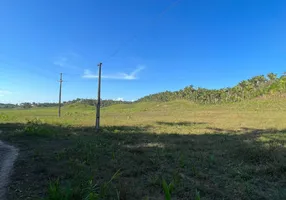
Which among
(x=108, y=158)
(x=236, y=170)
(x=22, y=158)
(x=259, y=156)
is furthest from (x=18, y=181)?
(x=259, y=156)

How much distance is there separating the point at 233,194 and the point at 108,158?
5.95 meters

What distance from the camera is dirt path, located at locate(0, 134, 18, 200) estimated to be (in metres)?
6.13

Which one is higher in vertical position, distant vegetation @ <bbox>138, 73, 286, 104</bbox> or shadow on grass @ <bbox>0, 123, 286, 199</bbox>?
distant vegetation @ <bbox>138, 73, 286, 104</bbox>

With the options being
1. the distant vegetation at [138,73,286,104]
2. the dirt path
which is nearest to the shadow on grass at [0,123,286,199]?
the dirt path

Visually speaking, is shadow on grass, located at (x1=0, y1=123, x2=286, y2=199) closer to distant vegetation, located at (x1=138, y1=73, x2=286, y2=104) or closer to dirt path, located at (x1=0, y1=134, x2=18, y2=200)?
dirt path, located at (x1=0, y1=134, x2=18, y2=200)

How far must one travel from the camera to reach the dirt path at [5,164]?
613 cm

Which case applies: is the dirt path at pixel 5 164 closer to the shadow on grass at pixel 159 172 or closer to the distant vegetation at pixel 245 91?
the shadow on grass at pixel 159 172

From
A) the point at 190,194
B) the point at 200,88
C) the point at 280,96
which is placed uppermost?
the point at 200,88

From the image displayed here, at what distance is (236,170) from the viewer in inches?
334

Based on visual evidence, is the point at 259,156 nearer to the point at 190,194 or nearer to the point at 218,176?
the point at 218,176

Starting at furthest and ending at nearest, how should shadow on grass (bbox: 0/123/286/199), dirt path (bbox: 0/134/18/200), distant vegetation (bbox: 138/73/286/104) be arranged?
1. distant vegetation (bbox: 138/73/286/104)
2. shadow on grass (bbox: 0/123/286/199)
3. dirt path (bbox: 0/134/18/200)

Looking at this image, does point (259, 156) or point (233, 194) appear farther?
point (259, 156)

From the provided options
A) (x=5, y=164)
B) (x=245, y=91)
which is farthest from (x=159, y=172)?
(x=245, y=91)

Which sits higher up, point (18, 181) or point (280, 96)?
point (280, 96)
